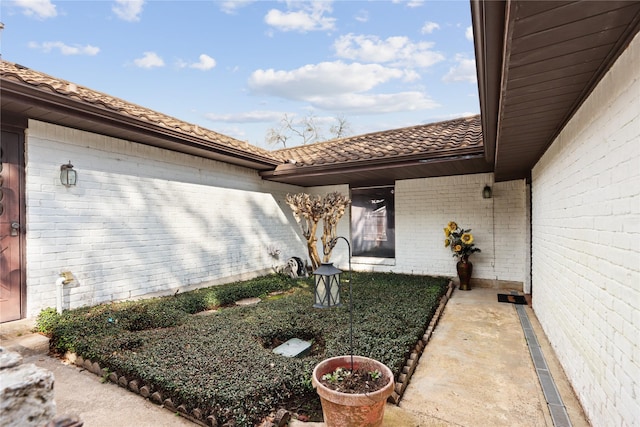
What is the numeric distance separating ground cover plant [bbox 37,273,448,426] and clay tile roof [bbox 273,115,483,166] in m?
2.46

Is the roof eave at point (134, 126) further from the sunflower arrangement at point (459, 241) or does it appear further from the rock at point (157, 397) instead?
the sunflower arrangement at point (459, 241)

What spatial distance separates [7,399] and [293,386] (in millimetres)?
1862

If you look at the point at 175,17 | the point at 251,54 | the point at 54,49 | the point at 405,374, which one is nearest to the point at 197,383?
the point at 405,374

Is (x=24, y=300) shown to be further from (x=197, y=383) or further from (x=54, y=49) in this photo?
(x=54, y=49)

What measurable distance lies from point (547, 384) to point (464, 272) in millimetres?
3730

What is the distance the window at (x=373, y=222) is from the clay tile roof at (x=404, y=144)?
4.18ft

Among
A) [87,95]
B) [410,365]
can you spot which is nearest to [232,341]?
[410,365]

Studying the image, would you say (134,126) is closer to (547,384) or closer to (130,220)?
(130,220)

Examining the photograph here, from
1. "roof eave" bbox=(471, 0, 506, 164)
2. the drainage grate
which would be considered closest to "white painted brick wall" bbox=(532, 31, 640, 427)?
the drainage grate

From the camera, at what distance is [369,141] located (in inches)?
294

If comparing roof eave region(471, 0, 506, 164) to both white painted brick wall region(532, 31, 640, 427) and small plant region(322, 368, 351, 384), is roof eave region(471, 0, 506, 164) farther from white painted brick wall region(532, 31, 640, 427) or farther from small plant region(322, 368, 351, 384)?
small plant region(322, 368, 351, 384)

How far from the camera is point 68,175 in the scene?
3920mm

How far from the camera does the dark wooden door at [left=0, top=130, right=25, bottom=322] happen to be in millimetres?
3420

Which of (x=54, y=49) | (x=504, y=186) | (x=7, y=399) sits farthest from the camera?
(x=504, y=186)
